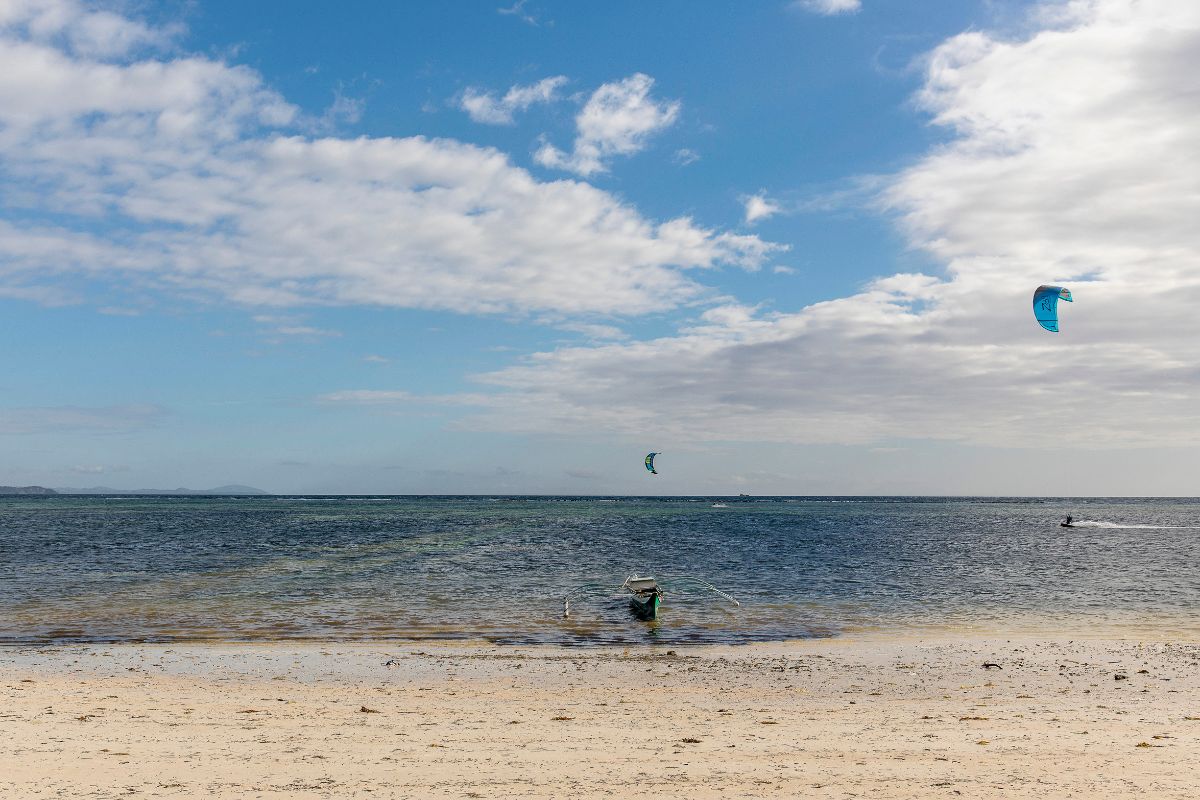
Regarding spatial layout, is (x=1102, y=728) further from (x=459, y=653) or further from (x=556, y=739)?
(x=459, y=653)

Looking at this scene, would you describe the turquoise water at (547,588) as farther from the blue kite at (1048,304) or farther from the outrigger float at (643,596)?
the blue kite at (1048,304)

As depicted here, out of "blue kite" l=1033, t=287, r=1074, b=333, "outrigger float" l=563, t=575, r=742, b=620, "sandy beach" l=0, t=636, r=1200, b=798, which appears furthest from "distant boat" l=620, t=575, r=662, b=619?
"blue kite" l=1033, t=287, r=1074, b=333

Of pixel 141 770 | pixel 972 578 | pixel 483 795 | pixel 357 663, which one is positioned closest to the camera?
pixel 483 795

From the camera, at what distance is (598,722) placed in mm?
12391

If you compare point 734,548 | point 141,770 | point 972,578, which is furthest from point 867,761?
point 734,548

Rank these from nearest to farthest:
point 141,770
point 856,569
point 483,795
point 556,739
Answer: point 483,795 < point 141,770 < point 556,739 < point 856,569

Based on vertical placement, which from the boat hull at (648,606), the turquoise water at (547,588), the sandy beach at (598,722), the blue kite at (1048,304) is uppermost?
the blue kite at (1048,304)

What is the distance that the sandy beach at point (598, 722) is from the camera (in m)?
9.41

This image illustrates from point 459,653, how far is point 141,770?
31.0 ft

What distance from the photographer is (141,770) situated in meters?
9.76

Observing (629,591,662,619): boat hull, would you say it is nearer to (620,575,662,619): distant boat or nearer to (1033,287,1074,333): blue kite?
(620,575,662,619): distant boat

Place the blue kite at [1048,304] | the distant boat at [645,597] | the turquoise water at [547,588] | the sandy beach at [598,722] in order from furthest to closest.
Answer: the blue kite at [1048,304]
the distant boat at [645,597]
the turquoise water at [547,588]
the sandy beach at [598,722]

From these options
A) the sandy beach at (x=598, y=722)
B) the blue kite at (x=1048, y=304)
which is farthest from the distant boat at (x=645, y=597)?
the blue kite at (x=1048, y=304)

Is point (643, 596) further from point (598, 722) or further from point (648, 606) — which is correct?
point (598, 722)
